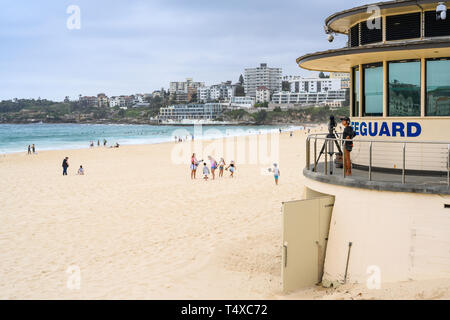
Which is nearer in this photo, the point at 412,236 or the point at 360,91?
the point at 412,236

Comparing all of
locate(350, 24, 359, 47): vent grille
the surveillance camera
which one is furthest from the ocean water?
the surveillance camera

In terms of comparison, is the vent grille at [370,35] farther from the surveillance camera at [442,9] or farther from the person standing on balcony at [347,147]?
the person standing on balcony at [347,147]

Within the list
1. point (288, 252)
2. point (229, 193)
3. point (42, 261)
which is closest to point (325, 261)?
point (288, 252)

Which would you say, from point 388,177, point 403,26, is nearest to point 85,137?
point 403,26

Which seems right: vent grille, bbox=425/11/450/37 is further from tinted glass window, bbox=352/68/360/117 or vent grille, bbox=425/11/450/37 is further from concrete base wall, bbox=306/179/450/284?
concrete base wall, bbox=306/179/450/284

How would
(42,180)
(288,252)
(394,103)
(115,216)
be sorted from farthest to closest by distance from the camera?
(42,180)
(115,216)
(394,103)
(288,252)

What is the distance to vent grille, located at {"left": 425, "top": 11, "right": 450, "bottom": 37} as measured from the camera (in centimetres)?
866

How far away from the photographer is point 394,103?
9.22 metres

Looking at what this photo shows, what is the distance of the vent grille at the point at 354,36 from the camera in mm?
10242

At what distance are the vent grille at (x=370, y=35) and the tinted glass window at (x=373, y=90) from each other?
0.59 metres

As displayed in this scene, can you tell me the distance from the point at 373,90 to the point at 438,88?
1.40 metres
